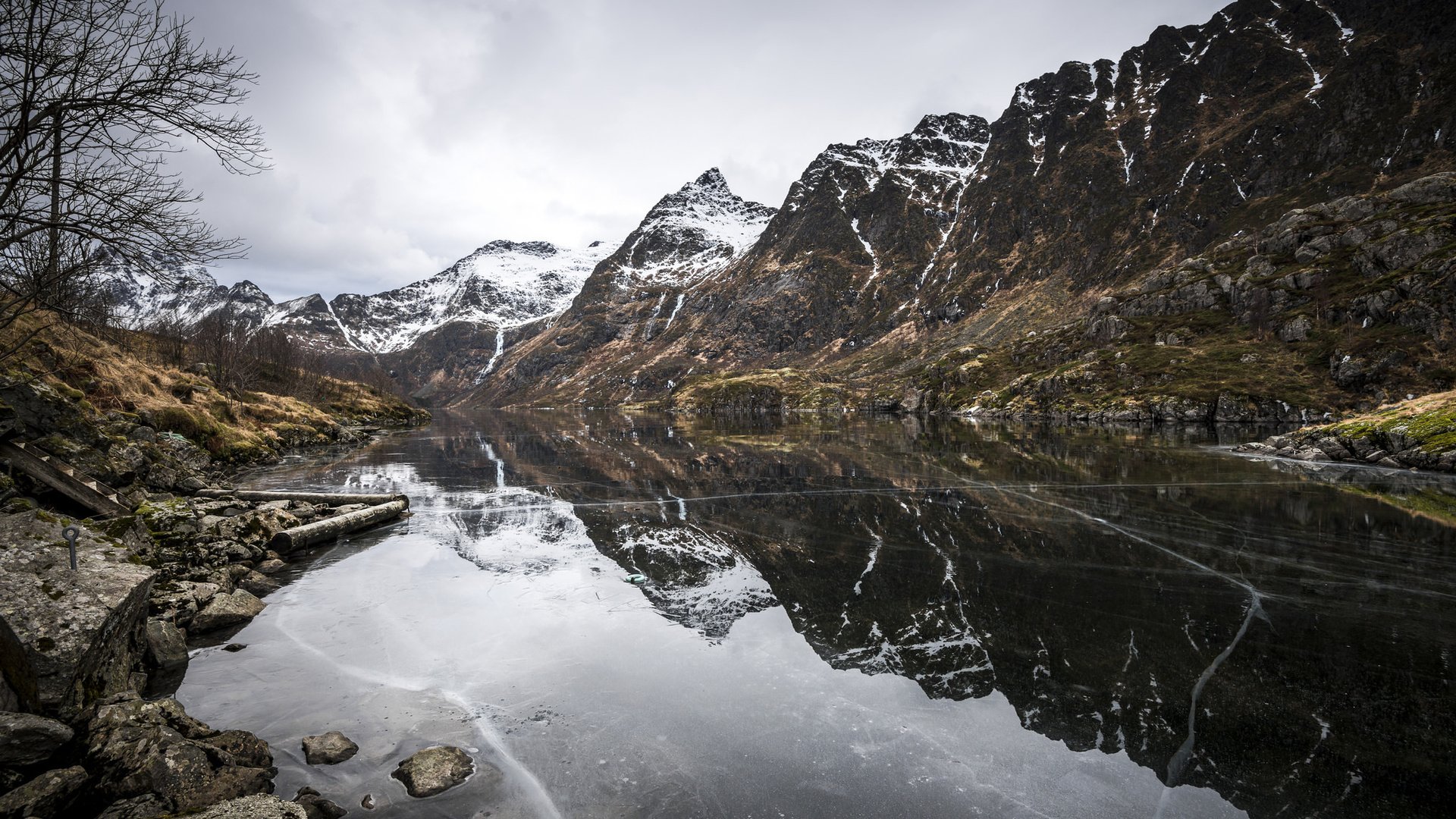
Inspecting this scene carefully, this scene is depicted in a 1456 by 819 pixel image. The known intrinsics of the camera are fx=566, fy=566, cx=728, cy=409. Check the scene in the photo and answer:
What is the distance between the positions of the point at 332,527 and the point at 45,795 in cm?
1645

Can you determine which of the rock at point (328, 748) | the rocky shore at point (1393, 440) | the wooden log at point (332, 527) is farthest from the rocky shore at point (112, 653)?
the rocky shore at point (1393, 440)

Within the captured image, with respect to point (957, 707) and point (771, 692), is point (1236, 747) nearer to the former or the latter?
point (957, 707)

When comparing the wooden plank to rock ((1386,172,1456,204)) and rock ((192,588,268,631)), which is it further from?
rock ((1386,172,1456,204))

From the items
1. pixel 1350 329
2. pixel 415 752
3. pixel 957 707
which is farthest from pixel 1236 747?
pixel 1350 329

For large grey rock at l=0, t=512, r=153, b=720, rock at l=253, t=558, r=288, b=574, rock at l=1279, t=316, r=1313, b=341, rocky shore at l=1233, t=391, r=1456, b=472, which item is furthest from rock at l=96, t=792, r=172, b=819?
rock at l=1279, t=316, r=1313, b=341

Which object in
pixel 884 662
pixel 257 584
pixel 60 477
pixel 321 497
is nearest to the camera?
pixel 884 662

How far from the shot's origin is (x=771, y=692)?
9.40 meters

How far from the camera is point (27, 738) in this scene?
225 inches

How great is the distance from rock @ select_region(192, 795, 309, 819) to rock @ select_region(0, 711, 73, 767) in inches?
90.8

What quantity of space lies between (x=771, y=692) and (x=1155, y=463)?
38.6m

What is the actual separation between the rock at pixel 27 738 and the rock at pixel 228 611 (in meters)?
6.70

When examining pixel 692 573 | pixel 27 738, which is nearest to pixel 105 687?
pixel 27 738

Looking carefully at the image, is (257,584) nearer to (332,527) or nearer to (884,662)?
(332,527)

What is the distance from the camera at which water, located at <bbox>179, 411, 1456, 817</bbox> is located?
7.00 meters
